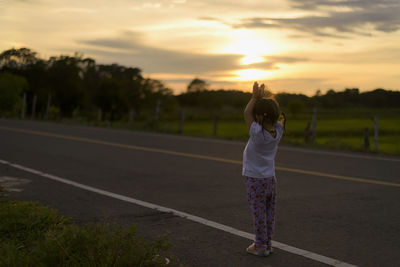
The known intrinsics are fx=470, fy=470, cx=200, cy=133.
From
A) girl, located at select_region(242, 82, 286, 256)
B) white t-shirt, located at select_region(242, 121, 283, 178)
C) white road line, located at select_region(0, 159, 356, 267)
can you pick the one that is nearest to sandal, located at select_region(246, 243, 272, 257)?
girl, located at select_region(242, 82, 286, 256)

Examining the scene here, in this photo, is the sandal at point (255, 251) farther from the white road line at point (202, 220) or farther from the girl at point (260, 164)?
the white road line at point (202, 220)

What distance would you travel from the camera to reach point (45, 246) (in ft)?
12.6

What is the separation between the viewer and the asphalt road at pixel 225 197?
4730 millimetres

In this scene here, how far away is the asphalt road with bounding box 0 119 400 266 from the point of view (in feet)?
15.5

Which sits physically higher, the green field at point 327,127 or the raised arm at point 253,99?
the raised arm at point 253,99

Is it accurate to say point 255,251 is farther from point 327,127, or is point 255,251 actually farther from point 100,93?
point 100,93

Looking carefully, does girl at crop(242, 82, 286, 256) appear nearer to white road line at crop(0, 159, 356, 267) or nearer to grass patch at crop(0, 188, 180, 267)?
white road line at crop(0, 159, 356, 267)

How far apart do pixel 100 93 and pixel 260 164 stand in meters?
57.4

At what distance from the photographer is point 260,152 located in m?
4.55

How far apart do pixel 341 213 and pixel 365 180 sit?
122 inches

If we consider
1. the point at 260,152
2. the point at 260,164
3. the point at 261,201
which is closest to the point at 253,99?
the point at 260,152

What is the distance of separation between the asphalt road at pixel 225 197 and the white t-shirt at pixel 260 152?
0.80m

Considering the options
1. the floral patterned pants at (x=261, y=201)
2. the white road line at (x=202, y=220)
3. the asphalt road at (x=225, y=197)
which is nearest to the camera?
the white road line at (x=202, y=220)

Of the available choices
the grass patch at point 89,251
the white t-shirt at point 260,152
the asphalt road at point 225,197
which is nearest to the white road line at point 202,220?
the asphalt road at point 225,197
